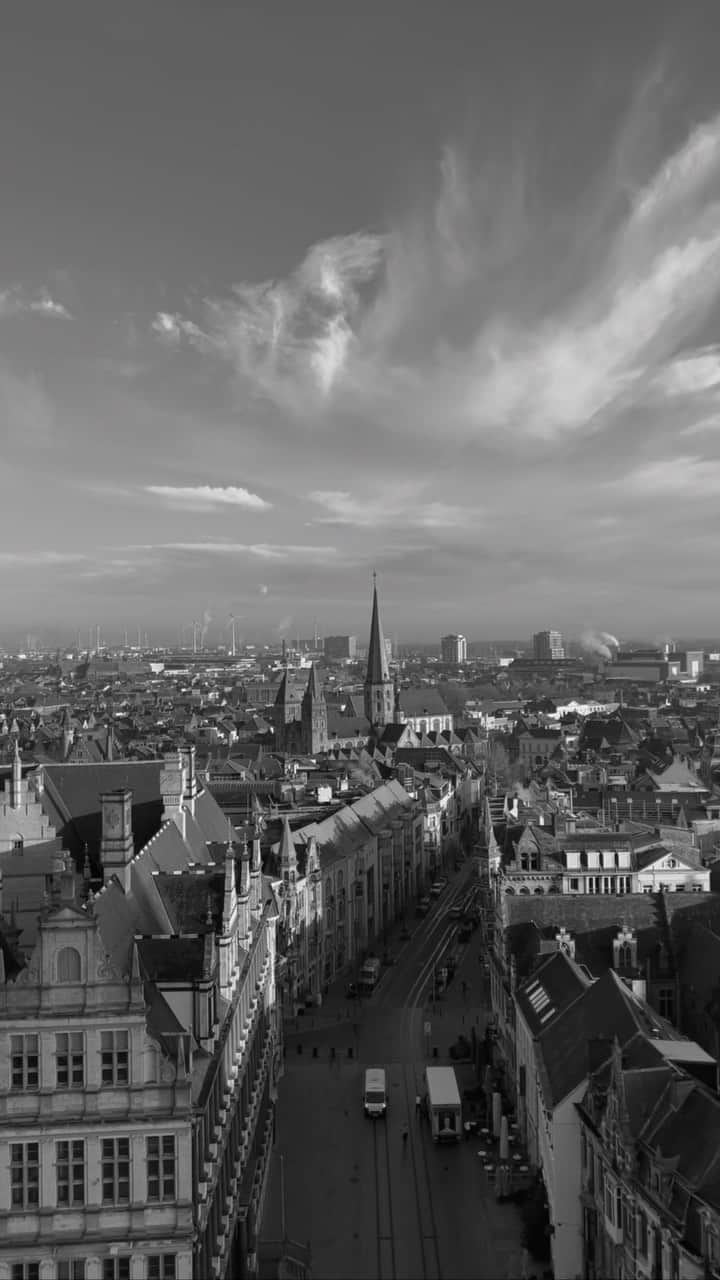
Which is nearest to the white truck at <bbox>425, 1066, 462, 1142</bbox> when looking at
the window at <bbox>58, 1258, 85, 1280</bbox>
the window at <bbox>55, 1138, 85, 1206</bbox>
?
the window at <bbox>58, 1258, 85, 1280</bbox>

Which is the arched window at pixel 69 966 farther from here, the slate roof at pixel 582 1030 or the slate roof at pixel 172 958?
the slate roof at pixel 582 1030

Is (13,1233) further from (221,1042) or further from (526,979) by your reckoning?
(526,979)

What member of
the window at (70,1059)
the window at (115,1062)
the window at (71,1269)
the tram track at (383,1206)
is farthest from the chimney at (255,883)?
the window at (71,1269)

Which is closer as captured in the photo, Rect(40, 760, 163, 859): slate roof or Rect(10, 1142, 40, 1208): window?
Rect(10, 1142, 40, 1208): window

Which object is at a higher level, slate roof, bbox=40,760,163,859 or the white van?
slate roof, bbox=40,760,163,859

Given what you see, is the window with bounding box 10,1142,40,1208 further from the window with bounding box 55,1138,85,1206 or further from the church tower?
the church tower

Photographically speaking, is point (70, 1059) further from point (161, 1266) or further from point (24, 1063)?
point (161, 1266)

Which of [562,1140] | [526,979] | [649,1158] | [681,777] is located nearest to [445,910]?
[681,777]
